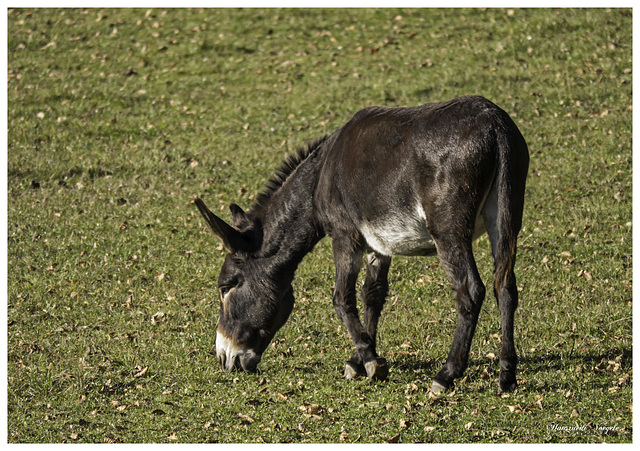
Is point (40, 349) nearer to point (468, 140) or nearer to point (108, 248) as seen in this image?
point (108, 248)

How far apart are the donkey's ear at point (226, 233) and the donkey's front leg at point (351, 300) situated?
0.98 meters

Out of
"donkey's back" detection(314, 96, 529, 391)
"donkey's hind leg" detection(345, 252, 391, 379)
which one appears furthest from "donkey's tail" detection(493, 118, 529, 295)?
"donkey's hind leg" detection(345, 252, 391, 379)

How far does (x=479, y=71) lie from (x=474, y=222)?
37.8ft

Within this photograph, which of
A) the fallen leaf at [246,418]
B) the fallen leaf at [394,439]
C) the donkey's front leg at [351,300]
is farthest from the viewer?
the donkey's front leg at [351,300]

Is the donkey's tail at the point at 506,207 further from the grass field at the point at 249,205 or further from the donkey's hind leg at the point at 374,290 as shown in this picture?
the donkey's hind leg at the point at 374,290

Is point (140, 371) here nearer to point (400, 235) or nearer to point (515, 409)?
point (400, 235)

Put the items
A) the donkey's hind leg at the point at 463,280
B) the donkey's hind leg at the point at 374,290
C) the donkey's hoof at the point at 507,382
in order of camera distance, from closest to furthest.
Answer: the donkey's hind leg at the point at 463,280 < the donkey's hoof at the point at 507,382 < the donkey's hind leg at the point at 374,290

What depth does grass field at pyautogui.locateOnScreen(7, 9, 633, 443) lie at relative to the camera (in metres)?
6.62

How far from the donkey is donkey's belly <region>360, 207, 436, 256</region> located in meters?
0.01

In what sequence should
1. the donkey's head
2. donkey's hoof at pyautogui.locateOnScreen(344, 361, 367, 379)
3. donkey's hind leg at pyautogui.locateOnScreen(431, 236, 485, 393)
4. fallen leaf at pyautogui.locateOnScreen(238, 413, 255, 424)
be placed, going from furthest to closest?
the donkey's head → donkey's hoof at pyautogui.locateOnScreen(344, 361, 367, 379) → fallen leaf at pyautogui.locateOnScreen(238, 413, 255, 424) → donkey's hind leg at pyautogui.locateOnScreen(431, 236, 485, 393)

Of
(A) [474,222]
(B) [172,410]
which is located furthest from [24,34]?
(A) [474,222]

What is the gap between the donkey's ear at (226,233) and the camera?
22.8 ft

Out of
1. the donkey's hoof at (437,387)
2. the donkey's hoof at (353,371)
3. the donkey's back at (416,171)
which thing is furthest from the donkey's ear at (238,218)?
the donkey's hoof at (437,387)

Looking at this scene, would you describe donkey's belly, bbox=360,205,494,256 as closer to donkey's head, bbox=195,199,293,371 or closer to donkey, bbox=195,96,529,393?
donkey, bbox=195,96,529,393
